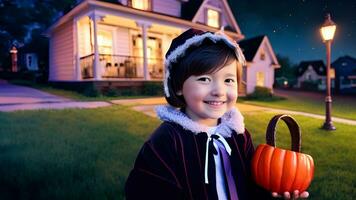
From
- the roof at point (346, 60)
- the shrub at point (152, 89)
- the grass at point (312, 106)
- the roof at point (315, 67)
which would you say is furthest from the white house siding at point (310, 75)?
the shrub at point (152, 89)

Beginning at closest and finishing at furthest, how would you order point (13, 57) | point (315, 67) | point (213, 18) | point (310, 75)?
point (13, 57)
point (213, 18)
point (315, 67)
point (310, 75)

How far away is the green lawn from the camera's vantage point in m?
2.84

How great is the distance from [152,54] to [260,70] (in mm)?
11034

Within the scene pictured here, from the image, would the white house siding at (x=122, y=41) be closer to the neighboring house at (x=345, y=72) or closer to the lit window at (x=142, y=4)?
the lit window at (x=142, y=4)

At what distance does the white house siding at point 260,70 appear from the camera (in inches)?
854

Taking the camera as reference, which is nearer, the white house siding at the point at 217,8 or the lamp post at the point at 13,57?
the lamp post at the point at 13,57

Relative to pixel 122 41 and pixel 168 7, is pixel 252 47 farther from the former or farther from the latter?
pixel 122 41

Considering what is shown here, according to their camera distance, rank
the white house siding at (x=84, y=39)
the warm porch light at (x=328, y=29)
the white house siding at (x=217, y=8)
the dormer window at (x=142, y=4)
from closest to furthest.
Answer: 1. the warm porch light at (x=328, y=29)
2. the white house siding at (x=84, y=39)
3. the dormer window at (x=142, y=4)
4. the white house siding at (x=217, y=8)

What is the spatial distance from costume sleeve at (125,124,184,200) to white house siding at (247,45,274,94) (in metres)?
20.8

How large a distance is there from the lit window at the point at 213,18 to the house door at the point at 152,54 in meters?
3.88

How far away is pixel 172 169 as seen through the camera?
1361 mm

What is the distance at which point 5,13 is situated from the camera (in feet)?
10.8

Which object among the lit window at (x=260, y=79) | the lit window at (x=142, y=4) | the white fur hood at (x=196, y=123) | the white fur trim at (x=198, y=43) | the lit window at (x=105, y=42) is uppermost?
the lit window at (x=142, y=4)

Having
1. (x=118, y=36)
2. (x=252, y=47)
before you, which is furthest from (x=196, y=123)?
(x=252, y=47)
